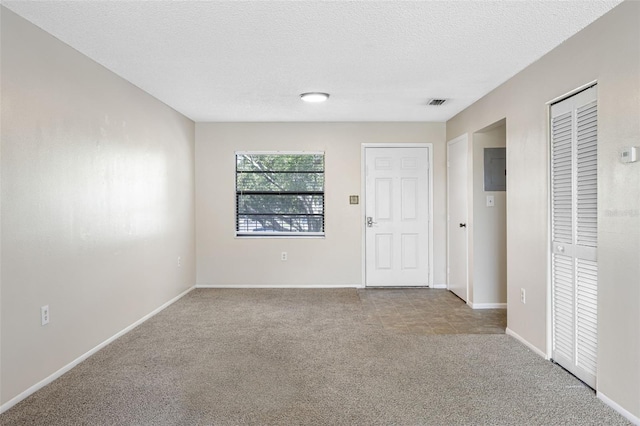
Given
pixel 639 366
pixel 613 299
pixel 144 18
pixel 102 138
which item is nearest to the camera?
pixel 639 366

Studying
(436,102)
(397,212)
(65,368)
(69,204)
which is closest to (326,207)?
(397,212)

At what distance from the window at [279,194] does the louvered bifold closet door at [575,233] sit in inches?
130

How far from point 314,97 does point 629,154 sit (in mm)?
2816

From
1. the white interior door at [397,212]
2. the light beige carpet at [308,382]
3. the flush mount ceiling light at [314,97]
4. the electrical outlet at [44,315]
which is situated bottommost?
the light beige carpet at [308,382]

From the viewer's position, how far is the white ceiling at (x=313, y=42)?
2.40 meters

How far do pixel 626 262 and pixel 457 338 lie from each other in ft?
5.39

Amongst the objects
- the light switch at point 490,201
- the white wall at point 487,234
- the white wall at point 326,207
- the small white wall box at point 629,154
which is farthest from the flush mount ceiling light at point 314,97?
the small white wall box at point 629,154

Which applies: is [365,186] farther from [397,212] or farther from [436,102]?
[436,102]

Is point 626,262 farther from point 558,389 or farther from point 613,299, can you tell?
point 558,389

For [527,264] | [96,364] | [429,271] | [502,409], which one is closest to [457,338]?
[527,264]

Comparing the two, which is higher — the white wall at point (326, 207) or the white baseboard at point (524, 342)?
the white wall at point (326, 207)

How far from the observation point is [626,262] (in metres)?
2.24

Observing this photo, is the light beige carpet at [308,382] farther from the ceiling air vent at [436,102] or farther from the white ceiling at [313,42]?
the ceiling air vent at [436,102]

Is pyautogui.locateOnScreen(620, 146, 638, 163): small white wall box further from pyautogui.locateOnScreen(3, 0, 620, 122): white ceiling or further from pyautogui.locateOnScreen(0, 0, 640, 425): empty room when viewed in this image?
pyautogui.locateOnScreen(3, 0, 620, 122): white ceiling
